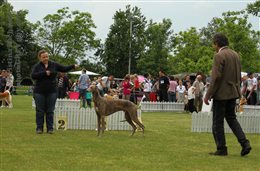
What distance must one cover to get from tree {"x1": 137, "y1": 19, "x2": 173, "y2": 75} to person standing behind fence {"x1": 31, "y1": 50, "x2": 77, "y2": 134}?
5084 cm

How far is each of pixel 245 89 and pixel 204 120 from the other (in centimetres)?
849

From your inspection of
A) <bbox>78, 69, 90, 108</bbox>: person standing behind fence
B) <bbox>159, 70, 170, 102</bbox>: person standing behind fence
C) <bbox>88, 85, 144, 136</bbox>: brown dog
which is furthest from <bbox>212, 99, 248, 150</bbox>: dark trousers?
<bbox>159, 70, 170, 102</bbox>: person standing behind fence

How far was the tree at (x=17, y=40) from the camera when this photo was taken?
5753 cm

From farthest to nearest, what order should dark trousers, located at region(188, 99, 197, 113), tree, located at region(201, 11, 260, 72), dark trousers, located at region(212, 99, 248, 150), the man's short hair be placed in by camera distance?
tree, located at region(201, 11, 260, 72), dark trousers, located at region(188, 99, 197, 113), the man's short hair, dark trousers, located at region(212, 99, 248, 150)

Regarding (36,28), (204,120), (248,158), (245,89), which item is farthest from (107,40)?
(248,158)

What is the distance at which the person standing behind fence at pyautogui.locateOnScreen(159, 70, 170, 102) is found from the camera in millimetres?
23594

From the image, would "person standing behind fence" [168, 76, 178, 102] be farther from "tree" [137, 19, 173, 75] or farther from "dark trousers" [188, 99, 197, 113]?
"tree" [137, 19, 173, 75]

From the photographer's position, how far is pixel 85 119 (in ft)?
41.2

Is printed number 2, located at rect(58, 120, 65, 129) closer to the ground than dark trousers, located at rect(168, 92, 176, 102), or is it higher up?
closer to the ground

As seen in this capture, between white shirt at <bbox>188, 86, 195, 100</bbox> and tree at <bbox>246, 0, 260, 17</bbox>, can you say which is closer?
white shirt at <bbox>188, 86, 195, 100</bbox>

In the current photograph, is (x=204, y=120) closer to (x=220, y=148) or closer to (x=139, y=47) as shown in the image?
(x=220, y=148)

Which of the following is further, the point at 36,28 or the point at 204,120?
the point at 36,28

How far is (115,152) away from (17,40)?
179 feet

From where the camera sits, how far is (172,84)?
24.6 meters
